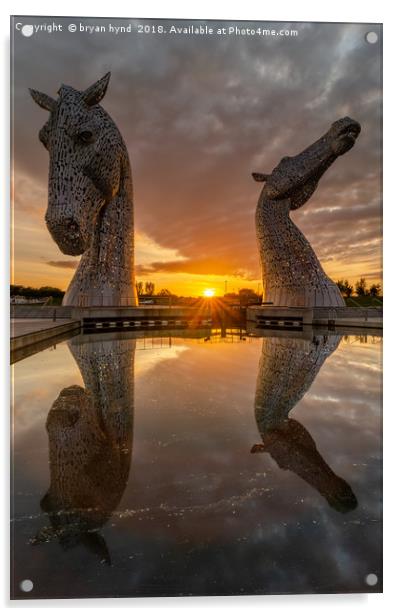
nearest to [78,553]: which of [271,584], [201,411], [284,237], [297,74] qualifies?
[271,584]

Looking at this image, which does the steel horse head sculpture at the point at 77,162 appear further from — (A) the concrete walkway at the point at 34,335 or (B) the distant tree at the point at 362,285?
(B) the distant tree at the point at 362,285

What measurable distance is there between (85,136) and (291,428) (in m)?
6.40

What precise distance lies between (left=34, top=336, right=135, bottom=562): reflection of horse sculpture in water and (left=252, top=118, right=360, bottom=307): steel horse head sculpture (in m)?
10.7

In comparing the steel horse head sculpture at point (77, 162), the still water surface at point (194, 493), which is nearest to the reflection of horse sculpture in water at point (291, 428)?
the still water surface at point (194, 493)

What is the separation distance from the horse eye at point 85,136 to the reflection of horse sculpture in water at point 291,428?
5.07 meters

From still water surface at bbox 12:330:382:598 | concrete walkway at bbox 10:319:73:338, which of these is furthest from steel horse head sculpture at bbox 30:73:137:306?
still water surface at bbox 12:330:382:598

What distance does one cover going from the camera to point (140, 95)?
3.94 metres

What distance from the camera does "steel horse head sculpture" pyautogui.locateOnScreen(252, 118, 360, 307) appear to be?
43.0 feet

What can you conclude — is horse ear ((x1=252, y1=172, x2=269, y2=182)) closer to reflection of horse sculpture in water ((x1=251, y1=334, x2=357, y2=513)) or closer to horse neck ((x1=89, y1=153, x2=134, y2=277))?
horse neck ((x1=89, y1=153, x2=134, y2=277))

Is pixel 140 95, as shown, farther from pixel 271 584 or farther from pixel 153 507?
pixel 271 584

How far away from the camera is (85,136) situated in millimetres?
6801

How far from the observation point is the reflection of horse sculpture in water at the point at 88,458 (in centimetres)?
161

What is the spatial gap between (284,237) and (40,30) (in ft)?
39.9

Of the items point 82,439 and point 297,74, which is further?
point 297,74
